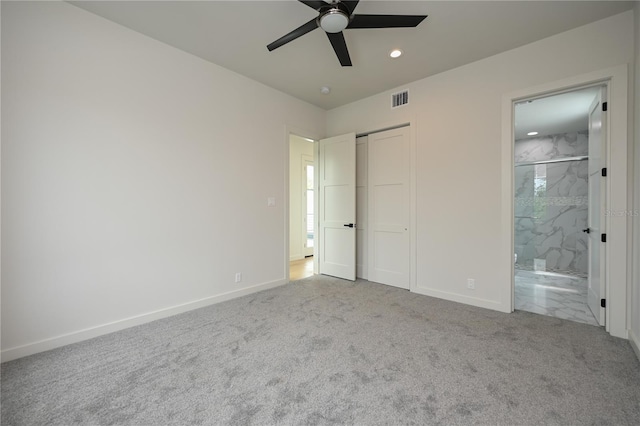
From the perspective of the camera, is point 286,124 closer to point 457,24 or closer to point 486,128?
point 457,24

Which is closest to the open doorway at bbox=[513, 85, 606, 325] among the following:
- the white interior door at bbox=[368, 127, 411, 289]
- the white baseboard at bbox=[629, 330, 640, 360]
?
the white baseboard at bbox=[629, 330, 640, 360]

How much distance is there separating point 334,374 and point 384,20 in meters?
2.70

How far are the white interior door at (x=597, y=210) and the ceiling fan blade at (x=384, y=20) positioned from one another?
2.22 m

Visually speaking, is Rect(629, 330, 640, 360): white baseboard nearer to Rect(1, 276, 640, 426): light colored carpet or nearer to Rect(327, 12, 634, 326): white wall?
Rect(1, 276, 640, 426): light colored carpet

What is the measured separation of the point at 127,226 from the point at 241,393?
198 centimetres

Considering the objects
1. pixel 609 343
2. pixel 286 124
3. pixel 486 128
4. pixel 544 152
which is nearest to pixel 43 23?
pixel 286 124

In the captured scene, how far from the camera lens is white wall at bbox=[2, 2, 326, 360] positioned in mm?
2100

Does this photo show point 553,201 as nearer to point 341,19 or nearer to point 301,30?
point 341,19

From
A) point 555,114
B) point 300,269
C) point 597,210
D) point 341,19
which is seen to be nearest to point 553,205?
point 555,114

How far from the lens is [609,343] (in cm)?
231

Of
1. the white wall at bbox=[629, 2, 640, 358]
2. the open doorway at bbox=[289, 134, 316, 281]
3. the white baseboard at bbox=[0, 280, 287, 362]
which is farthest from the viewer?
the open doorway at bbox=[289, 134, 316, 281]

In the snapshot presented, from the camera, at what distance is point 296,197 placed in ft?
20.7

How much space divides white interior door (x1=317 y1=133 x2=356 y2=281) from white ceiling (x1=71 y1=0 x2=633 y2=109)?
3.87 feet

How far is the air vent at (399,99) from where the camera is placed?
375 centimetres
